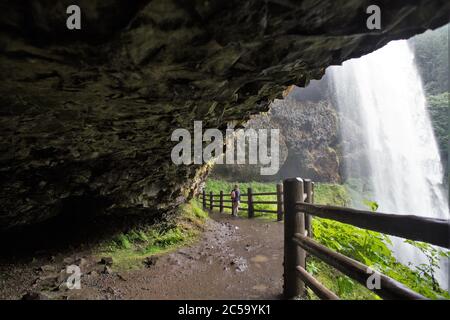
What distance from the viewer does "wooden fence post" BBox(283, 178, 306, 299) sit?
3689 millimetres

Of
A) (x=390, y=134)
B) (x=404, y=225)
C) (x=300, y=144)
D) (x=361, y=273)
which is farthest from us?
(x=390, y=134)

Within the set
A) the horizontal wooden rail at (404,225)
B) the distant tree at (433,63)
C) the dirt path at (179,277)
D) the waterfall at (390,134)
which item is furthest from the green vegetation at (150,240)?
the distant tree at (433,63)

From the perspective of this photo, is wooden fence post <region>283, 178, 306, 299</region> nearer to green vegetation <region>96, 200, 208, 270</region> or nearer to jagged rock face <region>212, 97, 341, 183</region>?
green vegetation <region>96, 200, 208, 270</region>

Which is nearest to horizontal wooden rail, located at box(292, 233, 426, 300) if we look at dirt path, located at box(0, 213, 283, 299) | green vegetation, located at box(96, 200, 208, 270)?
dirt path, located at box(0, 213, 283, 299)

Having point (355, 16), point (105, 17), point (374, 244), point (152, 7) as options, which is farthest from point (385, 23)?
point (374, 244)

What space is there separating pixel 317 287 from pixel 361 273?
89 cm

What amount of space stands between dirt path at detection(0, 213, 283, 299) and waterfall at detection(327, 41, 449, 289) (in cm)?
2576

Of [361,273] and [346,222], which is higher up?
[346,222]

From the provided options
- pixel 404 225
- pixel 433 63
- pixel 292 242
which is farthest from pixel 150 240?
pixel 433 63

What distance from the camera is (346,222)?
246 centimetres

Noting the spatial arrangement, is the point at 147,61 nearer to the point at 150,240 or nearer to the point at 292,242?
the point at 292,242

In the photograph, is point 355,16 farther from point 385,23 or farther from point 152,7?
point 152,7

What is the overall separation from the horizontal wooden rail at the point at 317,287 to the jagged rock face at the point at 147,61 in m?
2.29

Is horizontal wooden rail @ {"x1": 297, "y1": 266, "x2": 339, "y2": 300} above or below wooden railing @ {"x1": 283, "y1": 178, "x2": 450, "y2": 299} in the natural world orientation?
below
